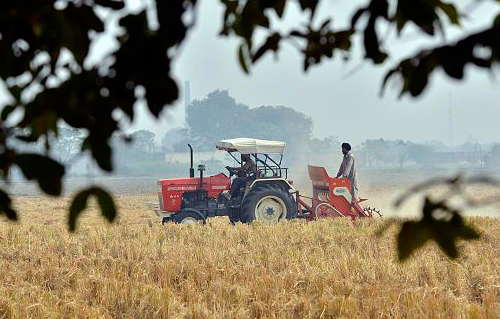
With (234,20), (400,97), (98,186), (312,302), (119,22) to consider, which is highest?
(234,20)

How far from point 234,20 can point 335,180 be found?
10663 millimetres

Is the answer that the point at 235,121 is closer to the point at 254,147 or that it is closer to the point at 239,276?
the point at 254,147

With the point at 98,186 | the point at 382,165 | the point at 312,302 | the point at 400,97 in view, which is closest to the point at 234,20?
the point at 400,97

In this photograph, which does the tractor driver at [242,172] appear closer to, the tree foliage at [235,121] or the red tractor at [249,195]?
the red tractor at [249,195]

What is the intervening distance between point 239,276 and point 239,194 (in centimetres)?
573

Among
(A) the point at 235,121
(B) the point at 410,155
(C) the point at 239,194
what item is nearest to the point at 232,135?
(A) the point at 235,121

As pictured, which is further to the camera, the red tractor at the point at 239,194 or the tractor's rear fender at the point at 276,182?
the tractor's rear fender at the point at 276,182

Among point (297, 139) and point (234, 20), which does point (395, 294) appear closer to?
point (234, 20)

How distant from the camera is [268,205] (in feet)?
41.5

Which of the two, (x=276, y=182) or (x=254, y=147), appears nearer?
(x=254, y=147)

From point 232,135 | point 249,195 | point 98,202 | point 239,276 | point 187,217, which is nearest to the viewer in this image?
point 98,202

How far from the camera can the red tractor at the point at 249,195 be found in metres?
12.5

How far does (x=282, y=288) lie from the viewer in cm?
654

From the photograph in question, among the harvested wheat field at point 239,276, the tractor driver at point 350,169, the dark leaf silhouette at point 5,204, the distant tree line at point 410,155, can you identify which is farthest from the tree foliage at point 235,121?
the dark leaf silhouette at point 5,204
